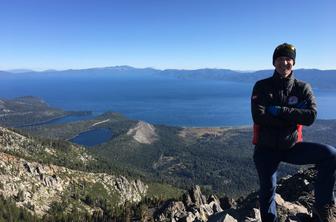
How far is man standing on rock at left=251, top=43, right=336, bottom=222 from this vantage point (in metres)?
15.0

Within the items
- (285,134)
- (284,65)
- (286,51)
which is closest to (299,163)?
(285,134)

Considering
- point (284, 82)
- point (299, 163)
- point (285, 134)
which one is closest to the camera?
point (285, 134)

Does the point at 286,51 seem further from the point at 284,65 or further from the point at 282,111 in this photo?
the point at 282,111

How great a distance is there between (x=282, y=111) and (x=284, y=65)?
1958 millimetres

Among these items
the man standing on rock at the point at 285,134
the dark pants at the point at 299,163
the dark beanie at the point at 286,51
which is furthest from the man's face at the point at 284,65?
the dark pants at the point at 299,163

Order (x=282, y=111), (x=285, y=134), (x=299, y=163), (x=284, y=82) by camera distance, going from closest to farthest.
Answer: (x=282, y=111)
(x=285, y=134)
(x=299, y=163)
(x=284, y=82)

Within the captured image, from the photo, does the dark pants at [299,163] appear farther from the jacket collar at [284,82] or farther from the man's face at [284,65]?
the man's face at [284,65]

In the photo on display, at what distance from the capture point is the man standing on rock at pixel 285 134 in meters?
15.0

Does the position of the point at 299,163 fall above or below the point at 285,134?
below

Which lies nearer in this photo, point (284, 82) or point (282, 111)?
point (282, 111)

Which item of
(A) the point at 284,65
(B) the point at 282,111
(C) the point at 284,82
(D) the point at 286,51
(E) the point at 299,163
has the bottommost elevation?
(E) the point at 299,163

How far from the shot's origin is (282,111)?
49.3 ft

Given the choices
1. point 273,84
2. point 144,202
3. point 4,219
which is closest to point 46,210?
point 4,219

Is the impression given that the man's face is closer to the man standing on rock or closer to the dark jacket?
the man standing on rock
